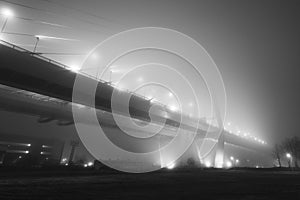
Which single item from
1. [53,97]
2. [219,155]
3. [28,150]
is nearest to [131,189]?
[53,97]

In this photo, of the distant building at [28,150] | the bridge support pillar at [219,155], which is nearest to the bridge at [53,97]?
the bridge support pillar at [219,155]

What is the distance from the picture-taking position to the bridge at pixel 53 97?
21648 mm

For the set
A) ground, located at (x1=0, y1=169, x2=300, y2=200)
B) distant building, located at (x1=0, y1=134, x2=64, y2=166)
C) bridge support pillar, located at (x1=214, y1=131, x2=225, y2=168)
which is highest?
bridge support pillar, located at (x1=214, y1=131, x2=225, y2=168)

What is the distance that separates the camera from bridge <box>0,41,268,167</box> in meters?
21.6

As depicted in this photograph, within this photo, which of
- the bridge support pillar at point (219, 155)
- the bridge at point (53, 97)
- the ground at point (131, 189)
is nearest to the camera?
the ground at point (131, 189)

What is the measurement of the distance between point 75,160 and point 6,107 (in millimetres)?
19289

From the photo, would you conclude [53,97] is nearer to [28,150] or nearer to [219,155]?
[28,150]

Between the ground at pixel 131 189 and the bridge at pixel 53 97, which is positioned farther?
the bridge at pixel 53 97

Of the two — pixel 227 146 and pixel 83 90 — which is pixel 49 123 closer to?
pixel 83 90

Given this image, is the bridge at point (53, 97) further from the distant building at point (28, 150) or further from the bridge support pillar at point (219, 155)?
the distant building at point (28, 150)

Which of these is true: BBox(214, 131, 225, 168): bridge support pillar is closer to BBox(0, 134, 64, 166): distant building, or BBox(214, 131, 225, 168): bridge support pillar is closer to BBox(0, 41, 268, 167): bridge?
BBox(0, 41, 268, 167): bridge

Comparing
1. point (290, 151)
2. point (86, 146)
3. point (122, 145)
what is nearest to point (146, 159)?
point (122, 145)

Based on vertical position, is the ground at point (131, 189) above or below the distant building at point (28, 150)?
below

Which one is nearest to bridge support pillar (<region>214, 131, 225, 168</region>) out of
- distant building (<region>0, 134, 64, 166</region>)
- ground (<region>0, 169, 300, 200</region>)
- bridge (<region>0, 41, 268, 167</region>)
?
bridge (<region>0, 41, 268, 167</region>)
